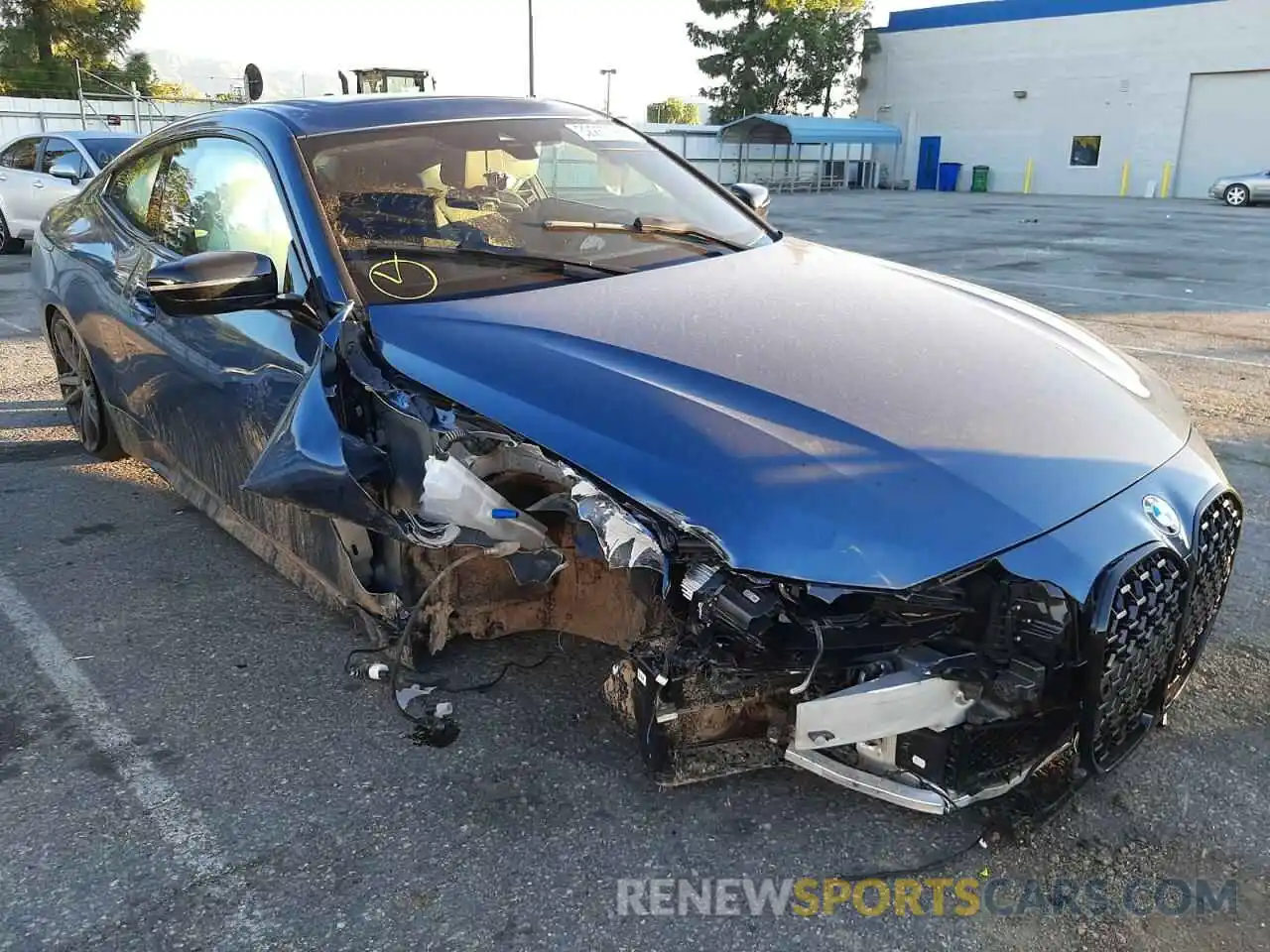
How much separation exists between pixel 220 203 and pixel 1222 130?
3570 cm

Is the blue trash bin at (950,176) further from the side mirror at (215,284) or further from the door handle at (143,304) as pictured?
the side mirror at (215,284)

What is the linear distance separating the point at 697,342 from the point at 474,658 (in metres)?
1.29

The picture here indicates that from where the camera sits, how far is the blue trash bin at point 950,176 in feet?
120

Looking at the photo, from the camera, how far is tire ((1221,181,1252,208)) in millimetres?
26031

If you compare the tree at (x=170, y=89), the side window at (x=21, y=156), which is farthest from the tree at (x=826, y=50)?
the side window at (x=21, y=156)

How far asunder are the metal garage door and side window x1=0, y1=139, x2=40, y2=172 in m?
32.4

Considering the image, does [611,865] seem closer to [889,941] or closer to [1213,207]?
[889,941]

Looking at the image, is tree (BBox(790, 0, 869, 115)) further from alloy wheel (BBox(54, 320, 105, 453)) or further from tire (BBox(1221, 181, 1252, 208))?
alloy wheel (BBox(54, 320, 105, 453))

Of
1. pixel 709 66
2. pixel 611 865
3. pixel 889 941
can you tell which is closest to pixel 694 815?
pixel 611 865

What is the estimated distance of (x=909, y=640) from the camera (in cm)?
205

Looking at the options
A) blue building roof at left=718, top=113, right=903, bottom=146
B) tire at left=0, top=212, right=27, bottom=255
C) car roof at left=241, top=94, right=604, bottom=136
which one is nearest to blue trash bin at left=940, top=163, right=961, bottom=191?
blue building roof at left=718, top=113, right=903, bottom=146

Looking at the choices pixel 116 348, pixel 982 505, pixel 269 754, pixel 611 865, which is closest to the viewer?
pixel 982 505

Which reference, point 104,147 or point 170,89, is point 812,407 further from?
point 170,89
